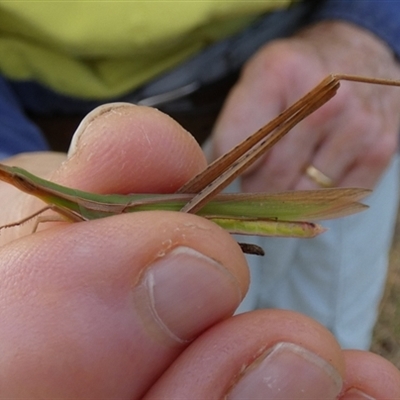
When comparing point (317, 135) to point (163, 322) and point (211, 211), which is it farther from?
point (163, 322)

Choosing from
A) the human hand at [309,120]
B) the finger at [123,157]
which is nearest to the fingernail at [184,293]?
the finger at [123,157]

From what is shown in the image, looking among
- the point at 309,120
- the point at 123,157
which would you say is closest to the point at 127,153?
the point at 123,157

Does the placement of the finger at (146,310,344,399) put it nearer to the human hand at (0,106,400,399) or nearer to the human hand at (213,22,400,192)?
the human hand at (0,106,400,399)

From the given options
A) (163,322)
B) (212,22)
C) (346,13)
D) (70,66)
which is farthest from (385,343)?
(163,322)

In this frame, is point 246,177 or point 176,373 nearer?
point 176,373

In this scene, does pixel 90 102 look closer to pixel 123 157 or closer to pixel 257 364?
pixel 123 157

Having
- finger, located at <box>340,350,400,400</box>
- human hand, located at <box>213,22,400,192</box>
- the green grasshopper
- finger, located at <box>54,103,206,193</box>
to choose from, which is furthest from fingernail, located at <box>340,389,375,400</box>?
human hand, located at <box>213,22,400,192</box>

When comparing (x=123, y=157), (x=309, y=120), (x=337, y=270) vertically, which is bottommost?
(x=337, y=270)
